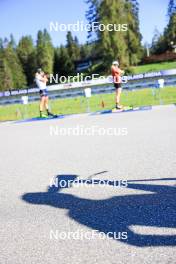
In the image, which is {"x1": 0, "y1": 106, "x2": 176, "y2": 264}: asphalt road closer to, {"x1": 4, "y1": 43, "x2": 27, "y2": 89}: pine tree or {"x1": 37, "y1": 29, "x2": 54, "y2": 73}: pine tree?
{"x1": 4, "y1": 43, "x2": 27, "y2": 89}: pine tree

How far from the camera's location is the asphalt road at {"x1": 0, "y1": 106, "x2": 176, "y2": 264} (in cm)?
367

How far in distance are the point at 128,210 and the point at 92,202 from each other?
25.4 inches

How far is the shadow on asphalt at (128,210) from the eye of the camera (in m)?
3.82

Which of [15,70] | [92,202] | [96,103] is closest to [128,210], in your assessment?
[92,202]

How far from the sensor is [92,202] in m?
5.03

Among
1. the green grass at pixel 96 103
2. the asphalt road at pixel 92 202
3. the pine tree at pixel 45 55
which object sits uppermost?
the pine tree at pixel 45 55

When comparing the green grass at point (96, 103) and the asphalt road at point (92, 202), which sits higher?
the asphalt road at point (92, 202)

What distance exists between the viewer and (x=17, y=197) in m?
5.71

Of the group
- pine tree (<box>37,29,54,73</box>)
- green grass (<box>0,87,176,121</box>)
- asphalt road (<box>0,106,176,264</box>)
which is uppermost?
pine tree (<box>37,29,54,73</box>)

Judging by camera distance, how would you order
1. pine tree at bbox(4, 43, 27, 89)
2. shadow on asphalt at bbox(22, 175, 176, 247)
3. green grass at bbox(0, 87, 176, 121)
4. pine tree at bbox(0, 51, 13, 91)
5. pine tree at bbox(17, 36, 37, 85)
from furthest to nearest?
1. pine tree at bbox(17, 36, 37, 85)
2. pine tree at bbox(4, 43, 27, 89)
3. pine tree at bbox(0, 51, 13, 91)
4. green grass at bbox(0, 87, 176, 121)
5. shadow on asphalt at bbox(22, 175, 176, 247)

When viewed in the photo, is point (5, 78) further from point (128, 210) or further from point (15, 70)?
point (128, 210)

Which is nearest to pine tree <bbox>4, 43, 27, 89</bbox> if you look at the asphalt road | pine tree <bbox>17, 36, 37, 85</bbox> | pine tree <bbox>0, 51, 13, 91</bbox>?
pine tree <bbox>0, 51, 13, 91</bbox>

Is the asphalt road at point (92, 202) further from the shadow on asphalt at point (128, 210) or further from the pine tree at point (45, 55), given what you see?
Result: the pine tree at point (45, 55)

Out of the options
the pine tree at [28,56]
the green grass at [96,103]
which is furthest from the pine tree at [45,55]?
the green grass at [96,103]
